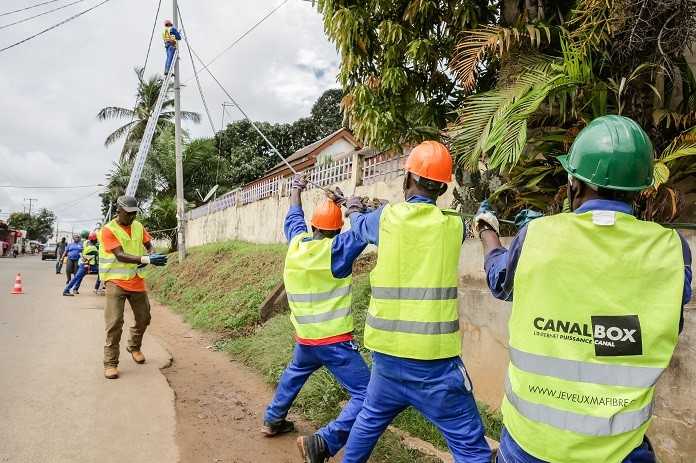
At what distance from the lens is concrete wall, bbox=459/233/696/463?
112 inches

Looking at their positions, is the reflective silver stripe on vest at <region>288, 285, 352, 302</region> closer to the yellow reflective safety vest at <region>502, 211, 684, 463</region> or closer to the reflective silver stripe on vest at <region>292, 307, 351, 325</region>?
the reflective silver stripe on vest at <region>292, 307, 351, 325</region>

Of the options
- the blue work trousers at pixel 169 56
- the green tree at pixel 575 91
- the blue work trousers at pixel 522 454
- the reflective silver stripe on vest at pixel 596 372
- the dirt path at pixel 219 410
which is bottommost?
the dirt path at pixel 219 410

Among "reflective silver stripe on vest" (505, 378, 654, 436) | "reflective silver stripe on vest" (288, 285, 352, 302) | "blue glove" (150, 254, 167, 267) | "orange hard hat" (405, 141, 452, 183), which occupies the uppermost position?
"orange hard hat" (405, 141, 452, 183)

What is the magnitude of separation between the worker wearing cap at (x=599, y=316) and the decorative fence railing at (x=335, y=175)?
3233 mm

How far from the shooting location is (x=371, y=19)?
5.22 m

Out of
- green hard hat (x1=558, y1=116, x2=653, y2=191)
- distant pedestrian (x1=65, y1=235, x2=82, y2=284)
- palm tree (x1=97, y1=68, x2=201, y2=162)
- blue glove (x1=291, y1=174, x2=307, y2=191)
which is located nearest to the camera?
green hard hat (x1=558, y1=116, x2=653, y2=191)

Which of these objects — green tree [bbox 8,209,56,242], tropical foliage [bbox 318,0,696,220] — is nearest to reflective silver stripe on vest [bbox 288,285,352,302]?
tropical foliage [bbox 318,0,696,220]

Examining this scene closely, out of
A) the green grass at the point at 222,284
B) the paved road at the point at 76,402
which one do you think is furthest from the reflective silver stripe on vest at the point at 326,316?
the green grass at the point at 222,284

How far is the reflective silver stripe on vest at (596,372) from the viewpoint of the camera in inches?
60.4

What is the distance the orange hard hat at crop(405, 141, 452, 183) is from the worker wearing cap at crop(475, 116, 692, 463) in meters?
0.99

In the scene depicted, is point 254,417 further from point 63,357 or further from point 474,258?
point 63,357

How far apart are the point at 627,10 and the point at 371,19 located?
2.47 metres

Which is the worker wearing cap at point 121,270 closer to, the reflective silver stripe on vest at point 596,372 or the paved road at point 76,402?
the paved road at point 76,402

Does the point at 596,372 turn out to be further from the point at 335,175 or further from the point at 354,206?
the point at 335,175
